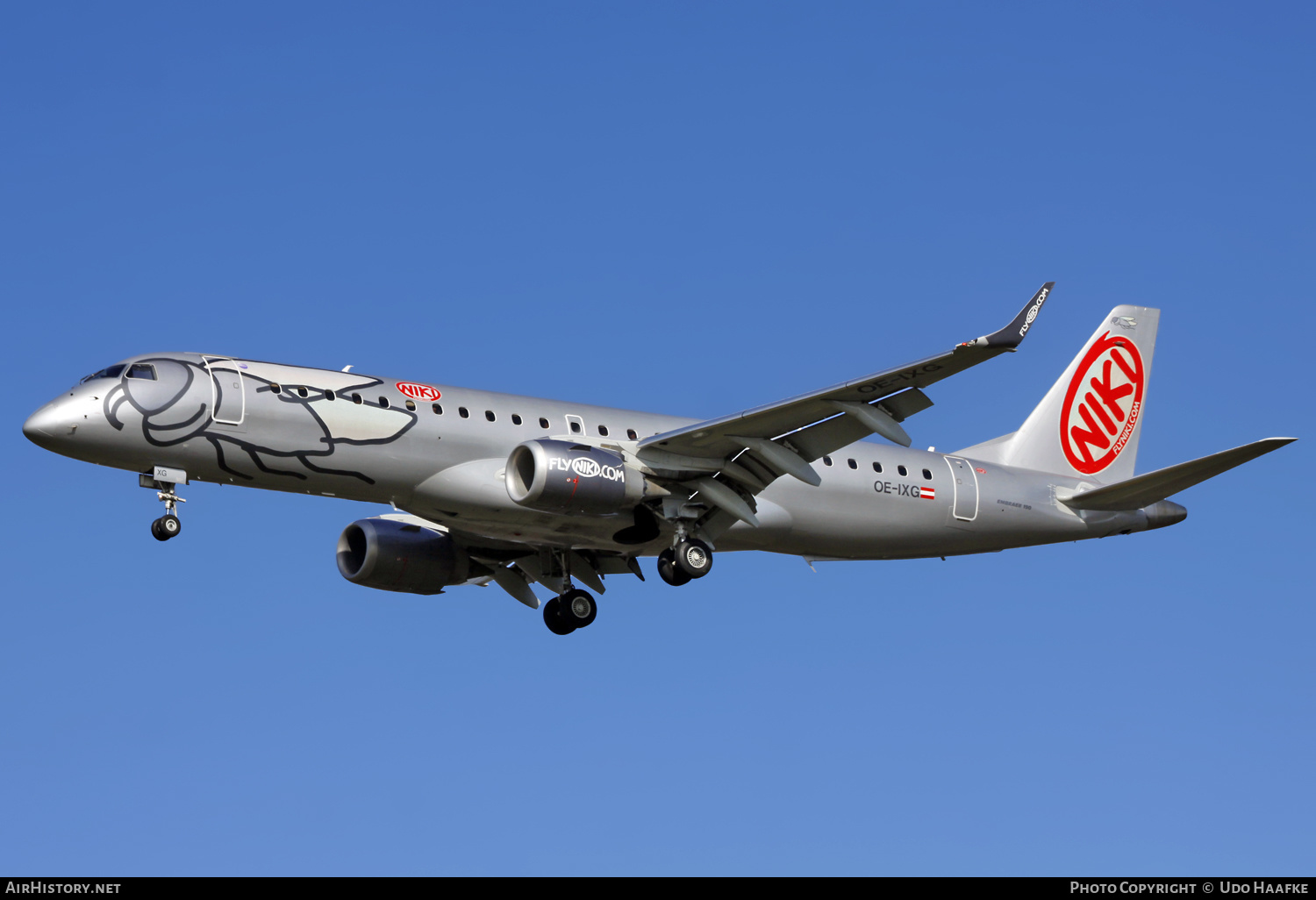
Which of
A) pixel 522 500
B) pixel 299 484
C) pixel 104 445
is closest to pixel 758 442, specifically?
pixel 522 500

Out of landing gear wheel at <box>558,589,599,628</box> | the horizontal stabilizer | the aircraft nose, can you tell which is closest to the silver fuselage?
the aircraft nose

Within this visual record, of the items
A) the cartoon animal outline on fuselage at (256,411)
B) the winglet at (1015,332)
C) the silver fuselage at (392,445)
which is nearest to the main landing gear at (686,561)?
the silver fuselage at (392,445)

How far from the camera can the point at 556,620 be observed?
37.1 meters

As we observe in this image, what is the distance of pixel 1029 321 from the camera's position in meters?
28.2

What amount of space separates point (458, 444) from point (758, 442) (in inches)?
245

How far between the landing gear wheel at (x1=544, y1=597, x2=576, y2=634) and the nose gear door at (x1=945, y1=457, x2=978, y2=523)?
952 cm

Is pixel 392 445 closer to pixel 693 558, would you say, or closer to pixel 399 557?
pixel 399 557

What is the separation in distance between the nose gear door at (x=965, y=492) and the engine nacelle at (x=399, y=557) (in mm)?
11694

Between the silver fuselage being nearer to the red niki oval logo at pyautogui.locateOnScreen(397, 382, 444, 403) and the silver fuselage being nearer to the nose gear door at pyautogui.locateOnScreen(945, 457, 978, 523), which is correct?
the red niki oval logo at pyautogui.locateOnScreen(397, 382, 444, 403)

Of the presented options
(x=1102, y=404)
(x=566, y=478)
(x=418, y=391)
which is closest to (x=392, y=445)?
(x=418, y=391)

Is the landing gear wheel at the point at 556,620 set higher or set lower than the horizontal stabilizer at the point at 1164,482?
lower

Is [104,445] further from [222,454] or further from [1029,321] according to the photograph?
[1029,321]

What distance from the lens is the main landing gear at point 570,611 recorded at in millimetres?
37094

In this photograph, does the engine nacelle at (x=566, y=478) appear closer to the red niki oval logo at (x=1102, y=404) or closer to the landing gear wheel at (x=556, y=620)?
the landing gear wheel at (x=556, y=620)
